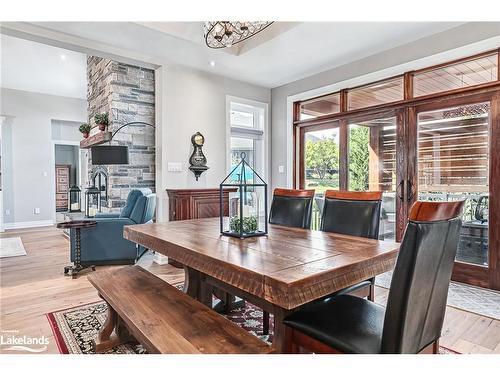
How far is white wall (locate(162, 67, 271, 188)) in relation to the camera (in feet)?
14.1

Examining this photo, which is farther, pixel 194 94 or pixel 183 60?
pixel 194 94

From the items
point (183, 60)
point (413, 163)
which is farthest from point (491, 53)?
point (183, 60)

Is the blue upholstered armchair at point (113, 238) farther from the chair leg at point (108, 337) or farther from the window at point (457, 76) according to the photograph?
the window at point (457, 76)

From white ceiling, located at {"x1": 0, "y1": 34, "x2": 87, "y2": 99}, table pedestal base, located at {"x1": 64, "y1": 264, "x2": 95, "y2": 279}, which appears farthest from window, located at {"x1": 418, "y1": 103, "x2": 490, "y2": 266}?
white ceiling, located at {"x1": 0, "y1": 34, "x2": 87, "y2": 99}

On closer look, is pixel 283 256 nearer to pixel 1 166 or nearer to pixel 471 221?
pixel 471 221

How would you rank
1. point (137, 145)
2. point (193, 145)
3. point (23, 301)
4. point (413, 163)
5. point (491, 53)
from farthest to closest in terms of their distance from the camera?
point (137, 145), point (193, 145), point (413, 163), point (491, 53), point (23, 301)

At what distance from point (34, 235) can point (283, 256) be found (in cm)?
661

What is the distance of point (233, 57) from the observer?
4113 millimetres

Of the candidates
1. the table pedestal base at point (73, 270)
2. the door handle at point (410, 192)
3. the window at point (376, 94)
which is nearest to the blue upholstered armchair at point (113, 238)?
the table pedestal base at point (73, 270)

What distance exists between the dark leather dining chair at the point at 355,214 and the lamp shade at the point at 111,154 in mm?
3184

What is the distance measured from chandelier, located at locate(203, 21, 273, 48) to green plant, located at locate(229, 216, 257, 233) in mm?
1537

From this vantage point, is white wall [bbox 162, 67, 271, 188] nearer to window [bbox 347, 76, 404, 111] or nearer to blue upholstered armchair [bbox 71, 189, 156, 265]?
blue upholstered armchair [bbox 71, 189, 156, 265]

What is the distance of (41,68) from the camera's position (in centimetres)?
604

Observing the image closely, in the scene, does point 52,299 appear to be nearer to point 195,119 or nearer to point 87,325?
point 87,325
